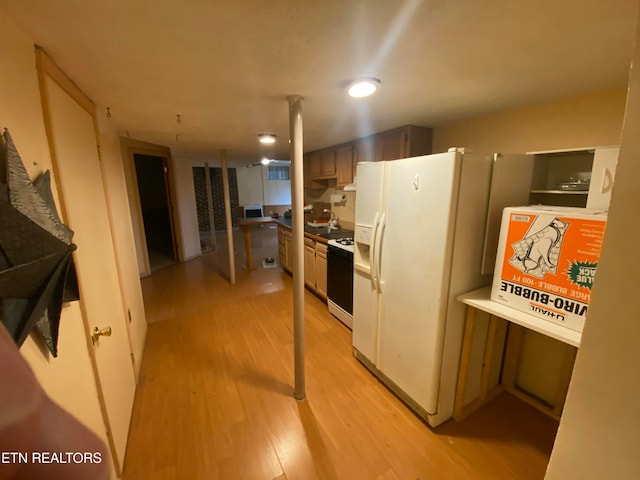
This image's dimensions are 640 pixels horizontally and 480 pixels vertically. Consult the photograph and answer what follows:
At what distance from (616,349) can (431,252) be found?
0.99m

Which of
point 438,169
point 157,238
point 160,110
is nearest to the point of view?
point 438,169

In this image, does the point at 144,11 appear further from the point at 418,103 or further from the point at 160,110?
the point at 418,103

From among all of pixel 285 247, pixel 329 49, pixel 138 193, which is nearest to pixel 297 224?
pixel 329 49

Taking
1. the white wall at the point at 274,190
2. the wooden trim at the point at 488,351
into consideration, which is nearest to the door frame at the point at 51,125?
the wooden trim at the point at 488,351

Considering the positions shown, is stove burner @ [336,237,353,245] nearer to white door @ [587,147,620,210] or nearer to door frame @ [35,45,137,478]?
white door @ [587,147,620,210]

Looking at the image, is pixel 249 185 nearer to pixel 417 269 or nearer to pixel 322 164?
pixel 322 164

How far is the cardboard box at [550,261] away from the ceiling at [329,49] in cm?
75

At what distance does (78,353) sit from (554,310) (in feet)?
7.36

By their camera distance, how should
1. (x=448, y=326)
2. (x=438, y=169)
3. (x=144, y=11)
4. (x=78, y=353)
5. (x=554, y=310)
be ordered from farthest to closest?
(x=448, y=326), (x=438, y=169), (x=554, y=310), (x=78, y=353), (x=144, y=11)

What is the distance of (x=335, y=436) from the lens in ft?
5.44

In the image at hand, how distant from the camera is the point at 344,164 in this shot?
3473 millimetres

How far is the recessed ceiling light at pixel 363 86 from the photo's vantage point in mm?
1411

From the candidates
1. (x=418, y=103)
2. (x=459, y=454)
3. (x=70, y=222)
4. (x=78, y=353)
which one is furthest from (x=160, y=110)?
(x=459, y=454)

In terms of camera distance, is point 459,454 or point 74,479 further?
point 459,454
